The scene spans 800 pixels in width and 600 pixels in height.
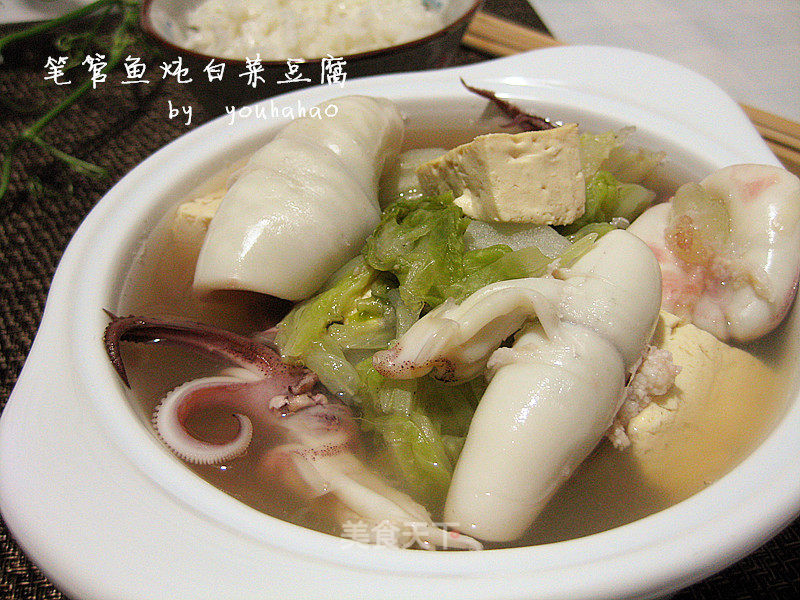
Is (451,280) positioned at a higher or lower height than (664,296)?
higher

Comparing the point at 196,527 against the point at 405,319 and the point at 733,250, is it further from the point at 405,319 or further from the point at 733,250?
the point at 733,250

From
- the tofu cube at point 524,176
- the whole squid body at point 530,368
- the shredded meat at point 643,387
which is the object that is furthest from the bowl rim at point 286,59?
the shredded meat at point 643,387

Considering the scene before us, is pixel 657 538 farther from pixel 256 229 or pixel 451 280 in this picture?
pixel 256 229

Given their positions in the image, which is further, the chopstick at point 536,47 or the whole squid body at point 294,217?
the chopstick at point 536,47

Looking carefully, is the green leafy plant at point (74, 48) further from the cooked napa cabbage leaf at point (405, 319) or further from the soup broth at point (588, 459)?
the cooked napa cabbage leaf at point (405, 319)

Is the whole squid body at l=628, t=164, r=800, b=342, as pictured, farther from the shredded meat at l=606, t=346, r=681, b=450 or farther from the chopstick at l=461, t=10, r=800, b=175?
the chopstick at l=461, t=10, r=800, b=175

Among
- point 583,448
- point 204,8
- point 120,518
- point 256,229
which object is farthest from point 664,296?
point 204,8
